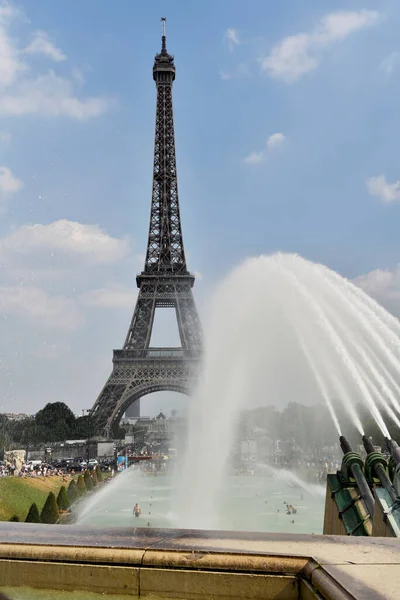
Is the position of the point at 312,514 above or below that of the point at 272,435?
below

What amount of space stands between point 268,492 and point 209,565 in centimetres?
4005

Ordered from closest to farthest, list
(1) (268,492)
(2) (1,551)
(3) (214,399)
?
(2) (1,551) → (3) (214,399) → (1) (268,492)

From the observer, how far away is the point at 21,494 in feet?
125

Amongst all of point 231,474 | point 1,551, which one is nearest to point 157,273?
point 231,474

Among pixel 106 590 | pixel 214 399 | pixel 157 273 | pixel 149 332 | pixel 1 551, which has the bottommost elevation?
pixel 106 590

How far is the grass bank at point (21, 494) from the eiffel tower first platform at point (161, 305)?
32.8 metres

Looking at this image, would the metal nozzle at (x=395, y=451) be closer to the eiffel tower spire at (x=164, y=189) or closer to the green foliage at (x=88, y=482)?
the green foliage at (x=88, y=482)

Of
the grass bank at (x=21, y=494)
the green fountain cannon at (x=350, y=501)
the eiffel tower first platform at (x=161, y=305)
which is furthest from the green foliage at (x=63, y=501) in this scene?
the eiffel tower first platform at (x=161, y=305)

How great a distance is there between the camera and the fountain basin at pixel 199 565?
14.0 ft

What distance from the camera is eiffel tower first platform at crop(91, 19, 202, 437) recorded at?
266ft

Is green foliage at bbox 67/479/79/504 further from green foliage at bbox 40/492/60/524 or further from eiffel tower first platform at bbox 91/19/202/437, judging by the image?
eiffel tower first platform at bbox 91/19/202/437

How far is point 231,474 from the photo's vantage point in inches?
2005

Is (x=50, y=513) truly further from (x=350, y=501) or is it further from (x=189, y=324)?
(x=189, y=324)

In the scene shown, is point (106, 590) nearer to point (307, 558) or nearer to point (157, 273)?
point (307, 558)
